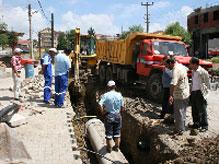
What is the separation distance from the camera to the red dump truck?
14367mm

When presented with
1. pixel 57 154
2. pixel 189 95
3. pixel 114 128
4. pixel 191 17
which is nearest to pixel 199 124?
pixel 189 95

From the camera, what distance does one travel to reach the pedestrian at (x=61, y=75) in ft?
42.5

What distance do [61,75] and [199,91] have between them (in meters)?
4.93

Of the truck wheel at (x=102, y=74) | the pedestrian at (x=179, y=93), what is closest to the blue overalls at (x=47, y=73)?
the pedestrian at (x=179, y=93)

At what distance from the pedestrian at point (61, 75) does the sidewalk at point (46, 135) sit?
345 mm

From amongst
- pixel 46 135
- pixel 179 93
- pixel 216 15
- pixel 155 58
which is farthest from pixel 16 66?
pixel 216 15

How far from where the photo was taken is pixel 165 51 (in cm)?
1549

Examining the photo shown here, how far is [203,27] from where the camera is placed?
5641cm

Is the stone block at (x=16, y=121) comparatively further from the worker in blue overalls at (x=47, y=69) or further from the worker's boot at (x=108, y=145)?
the worker in blue overalls at (x=47, y=69)

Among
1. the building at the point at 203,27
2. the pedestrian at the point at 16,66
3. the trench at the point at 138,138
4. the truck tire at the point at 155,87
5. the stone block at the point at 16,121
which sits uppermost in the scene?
the building at the point at 203,27

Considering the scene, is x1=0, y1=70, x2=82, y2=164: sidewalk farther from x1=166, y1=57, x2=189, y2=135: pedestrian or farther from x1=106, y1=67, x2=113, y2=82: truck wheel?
x1=106, y1=67, x2=113, y2=82: truck wheel

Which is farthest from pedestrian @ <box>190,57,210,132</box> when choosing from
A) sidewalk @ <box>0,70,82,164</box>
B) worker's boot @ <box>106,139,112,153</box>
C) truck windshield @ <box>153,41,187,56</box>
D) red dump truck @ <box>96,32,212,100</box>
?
truck windshield @ <box>153,41,187,56</box>

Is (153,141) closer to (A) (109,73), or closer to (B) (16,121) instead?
(B) (16,121)

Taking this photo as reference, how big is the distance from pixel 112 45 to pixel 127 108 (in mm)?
6393
